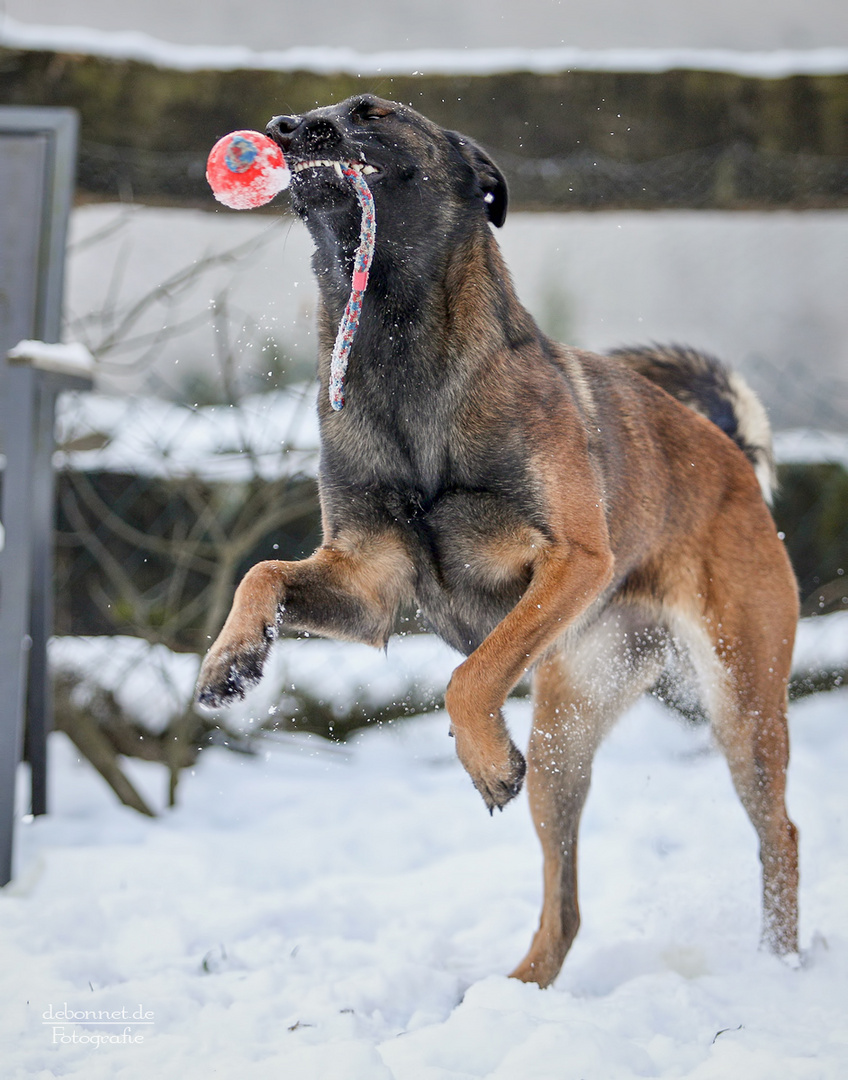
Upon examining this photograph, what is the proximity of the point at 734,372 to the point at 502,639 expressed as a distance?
155 cm

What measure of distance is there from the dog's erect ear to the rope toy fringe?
1.14 feet

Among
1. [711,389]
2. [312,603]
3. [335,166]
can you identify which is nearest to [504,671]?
[312,603]

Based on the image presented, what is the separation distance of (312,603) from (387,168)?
921mm

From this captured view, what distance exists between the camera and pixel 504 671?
1.92 m

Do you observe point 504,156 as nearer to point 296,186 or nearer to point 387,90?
point 387,90

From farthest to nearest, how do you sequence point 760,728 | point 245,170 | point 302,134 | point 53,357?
point 53,357 → point 760,728 → point 302,134 → point 245,170

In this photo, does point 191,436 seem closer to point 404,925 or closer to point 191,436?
point 191,436

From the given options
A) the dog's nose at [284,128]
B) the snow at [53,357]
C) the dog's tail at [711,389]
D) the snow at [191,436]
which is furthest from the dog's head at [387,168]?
the snow at [191,436]

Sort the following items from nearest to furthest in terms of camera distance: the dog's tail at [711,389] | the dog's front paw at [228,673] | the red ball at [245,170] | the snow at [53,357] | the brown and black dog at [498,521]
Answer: the red ball at [245,170], the dog's front paw at [228,673], the brown and black dog at [498,521], the snow at [53,357], the dog's tail at [711,389]

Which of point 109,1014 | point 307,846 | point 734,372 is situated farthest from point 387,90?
point 109,1014

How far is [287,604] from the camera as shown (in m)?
2.05

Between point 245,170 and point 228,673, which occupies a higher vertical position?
point 245,170

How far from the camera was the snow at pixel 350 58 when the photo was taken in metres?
3.45

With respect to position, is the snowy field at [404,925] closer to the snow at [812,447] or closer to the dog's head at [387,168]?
the snow at [812,447]
